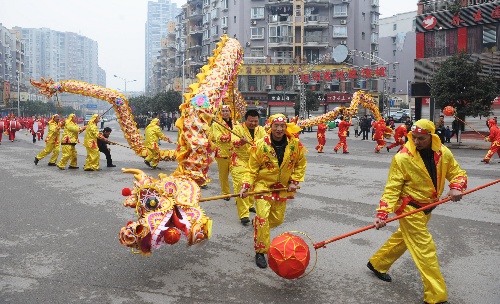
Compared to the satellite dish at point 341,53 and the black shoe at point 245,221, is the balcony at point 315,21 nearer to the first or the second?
the satellite dish at point 341,53

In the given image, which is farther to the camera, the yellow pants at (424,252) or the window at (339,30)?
the window at (339,30)

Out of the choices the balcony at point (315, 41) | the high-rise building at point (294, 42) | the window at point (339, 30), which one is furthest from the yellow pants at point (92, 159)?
the window at point (339, 30)

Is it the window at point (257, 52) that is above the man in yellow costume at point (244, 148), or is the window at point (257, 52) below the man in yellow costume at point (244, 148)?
above

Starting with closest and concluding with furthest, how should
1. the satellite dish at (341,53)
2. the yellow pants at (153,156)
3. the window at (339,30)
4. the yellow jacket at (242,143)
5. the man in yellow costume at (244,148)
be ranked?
the man in yellow costume at (244,148) → the yellow jacket at (242,143) → the yellow pants at (153,156) → the satellite dish at (341,53) → the window at (339,30)

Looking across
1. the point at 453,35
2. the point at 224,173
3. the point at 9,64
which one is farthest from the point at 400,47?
the point at 9,64

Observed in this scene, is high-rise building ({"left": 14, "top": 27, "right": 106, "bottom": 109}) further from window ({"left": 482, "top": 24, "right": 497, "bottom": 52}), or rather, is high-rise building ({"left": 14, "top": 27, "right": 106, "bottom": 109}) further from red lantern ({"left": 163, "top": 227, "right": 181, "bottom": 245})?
red lantern ({"left": 163, "top": 227, "right": 181, "bottom": 245})

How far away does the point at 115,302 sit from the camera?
426cm

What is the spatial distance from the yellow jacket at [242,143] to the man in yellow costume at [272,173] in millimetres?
1660

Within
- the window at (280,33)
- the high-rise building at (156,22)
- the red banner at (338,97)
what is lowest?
the red banner at (338,97)

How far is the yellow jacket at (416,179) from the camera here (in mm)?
4281

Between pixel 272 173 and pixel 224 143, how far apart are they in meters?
2.92

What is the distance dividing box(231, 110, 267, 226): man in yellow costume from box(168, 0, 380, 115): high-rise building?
125ft

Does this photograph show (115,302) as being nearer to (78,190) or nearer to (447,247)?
(447,247)

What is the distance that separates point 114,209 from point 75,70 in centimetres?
16000
